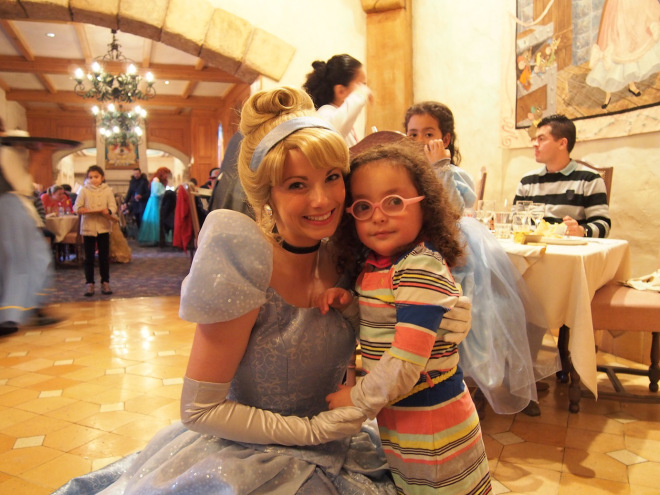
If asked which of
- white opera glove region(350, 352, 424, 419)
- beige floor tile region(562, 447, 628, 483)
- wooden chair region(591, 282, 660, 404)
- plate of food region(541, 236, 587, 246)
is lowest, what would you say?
beige floor tile region(562, 447, 628, 483)

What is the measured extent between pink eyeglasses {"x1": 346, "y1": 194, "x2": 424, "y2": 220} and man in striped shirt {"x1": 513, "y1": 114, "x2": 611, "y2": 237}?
2.43 m

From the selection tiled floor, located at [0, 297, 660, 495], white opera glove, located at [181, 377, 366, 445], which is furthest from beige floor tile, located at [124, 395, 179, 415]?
white opera glove, located at [181, 377, 366, 445]

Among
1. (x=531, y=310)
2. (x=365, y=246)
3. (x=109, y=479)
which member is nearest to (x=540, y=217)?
(x=531, y=310)

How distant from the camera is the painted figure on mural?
3381 mm

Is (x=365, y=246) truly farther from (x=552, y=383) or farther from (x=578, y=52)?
(x=578, y=52)

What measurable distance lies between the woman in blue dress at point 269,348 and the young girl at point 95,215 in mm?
4687

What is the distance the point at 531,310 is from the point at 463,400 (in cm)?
134

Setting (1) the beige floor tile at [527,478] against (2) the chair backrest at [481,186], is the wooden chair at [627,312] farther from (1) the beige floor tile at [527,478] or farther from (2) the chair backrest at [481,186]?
(2) the chair backrest at [481,186]

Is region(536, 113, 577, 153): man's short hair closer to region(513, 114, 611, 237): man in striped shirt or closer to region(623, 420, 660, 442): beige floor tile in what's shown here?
region(513, 114, 611, 237): man in striped shirt

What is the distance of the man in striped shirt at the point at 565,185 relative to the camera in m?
3.17

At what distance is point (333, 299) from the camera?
1.09 metres

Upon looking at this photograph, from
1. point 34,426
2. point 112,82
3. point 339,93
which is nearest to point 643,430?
point 339,93

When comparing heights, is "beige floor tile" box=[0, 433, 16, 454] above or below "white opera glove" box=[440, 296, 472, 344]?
below

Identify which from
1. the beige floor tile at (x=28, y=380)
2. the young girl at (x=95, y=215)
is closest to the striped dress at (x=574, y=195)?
the beige floor tile at (x=28, y=380)
